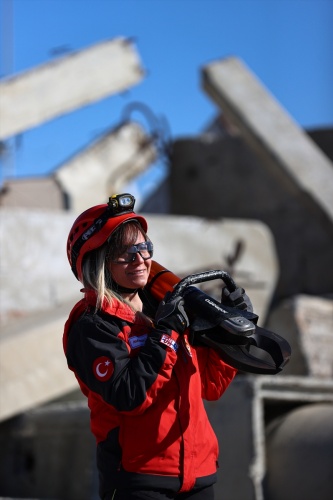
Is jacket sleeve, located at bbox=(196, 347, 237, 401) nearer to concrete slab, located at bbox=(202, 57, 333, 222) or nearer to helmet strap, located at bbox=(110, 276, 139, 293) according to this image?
helmet strap, located at bbox=(110, 276, 139, 293)

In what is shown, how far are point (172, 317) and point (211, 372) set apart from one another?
31 cm

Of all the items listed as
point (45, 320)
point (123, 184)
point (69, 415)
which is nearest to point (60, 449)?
point (69, 415)

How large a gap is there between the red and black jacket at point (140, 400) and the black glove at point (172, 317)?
0.8 inches

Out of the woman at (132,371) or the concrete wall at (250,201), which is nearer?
the woman at (132,371)

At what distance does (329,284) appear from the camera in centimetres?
837

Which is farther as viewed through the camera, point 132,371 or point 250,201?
point 250,201

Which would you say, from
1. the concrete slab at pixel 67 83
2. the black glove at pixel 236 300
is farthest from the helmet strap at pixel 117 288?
the concrete slab at pixel 67 83

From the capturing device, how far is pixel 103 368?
2166 mm

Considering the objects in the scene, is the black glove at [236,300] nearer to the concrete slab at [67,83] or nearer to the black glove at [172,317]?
the black glove at [172,317]

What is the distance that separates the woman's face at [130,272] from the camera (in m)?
2.36

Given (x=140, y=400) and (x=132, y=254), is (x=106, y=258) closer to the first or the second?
(x=132, y=254)


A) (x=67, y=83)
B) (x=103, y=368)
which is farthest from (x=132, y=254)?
(x=67, y=83)

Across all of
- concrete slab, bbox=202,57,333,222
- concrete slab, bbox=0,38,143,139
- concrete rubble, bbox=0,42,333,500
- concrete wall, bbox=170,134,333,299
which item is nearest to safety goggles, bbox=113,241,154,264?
concrete rubble, bbox=0,42,333,500

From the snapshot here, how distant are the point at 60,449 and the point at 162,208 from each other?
521cm
